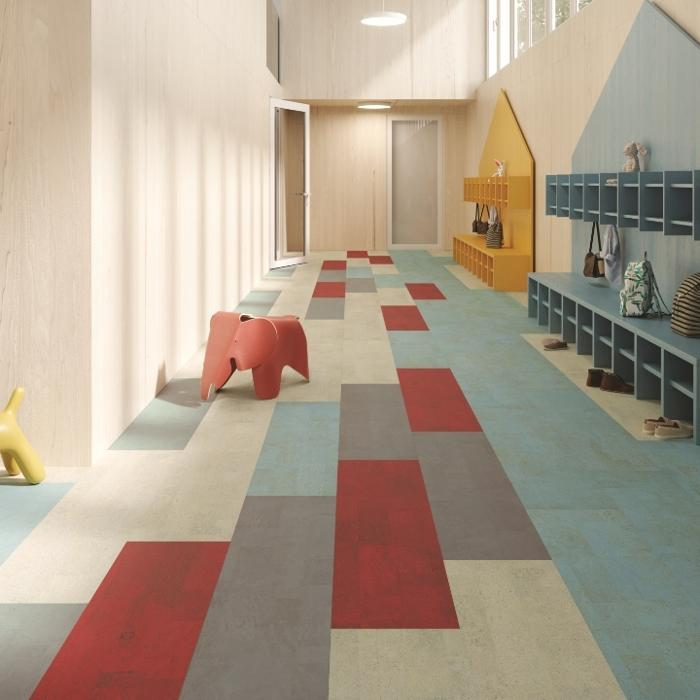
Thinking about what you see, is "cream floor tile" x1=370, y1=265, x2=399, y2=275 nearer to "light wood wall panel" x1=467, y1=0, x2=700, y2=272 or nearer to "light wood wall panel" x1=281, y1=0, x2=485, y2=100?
"light wood wall panel" x1=467, y1=0, x2=700, y2=272

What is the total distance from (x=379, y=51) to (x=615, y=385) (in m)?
11.8

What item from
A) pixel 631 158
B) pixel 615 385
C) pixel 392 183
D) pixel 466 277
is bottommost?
pixel 615 385

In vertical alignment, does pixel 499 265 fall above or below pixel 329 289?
above

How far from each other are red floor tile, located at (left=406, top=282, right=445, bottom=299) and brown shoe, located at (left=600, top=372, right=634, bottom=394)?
190 inches

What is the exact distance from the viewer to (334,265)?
1516 centimetres

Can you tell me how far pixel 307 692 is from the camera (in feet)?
7.79

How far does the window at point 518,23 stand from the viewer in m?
10.4

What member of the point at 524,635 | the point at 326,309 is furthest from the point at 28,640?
the point at 326,309

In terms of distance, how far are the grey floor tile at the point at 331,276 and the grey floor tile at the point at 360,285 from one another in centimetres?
23

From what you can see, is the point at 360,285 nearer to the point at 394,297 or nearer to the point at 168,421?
the point at 394,297

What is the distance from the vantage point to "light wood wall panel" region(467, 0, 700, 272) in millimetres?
7621

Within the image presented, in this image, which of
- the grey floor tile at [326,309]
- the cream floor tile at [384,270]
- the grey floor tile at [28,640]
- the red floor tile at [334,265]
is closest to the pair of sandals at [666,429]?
the grey floor tile at [28,640]

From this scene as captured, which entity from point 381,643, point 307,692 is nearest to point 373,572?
point 381,643

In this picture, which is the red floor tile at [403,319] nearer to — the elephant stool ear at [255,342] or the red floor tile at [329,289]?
the red floor tile at [329,289]
